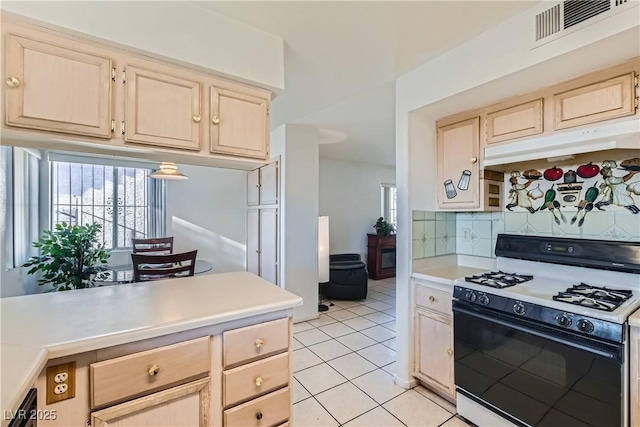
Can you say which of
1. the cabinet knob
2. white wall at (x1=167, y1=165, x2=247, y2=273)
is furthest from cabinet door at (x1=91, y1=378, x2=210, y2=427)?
white wall at (x1=167, y1=165, x2=247, y2=273)

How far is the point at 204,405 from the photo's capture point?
1194 mm

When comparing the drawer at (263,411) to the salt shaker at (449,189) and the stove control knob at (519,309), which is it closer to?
the stove control knob at (519,309)

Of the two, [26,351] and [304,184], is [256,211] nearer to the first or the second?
[304,184]

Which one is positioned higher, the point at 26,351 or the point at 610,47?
the point at 610,47

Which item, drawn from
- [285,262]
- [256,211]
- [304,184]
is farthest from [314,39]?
[256,211]

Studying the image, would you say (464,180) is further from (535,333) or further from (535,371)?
(535,371)

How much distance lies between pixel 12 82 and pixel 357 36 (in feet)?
5.45

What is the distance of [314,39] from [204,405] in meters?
2.02

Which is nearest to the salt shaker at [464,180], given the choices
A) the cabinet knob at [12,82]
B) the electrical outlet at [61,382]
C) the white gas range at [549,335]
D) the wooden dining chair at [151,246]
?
the white gas range at [549,335]

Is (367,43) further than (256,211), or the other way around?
(256,211)

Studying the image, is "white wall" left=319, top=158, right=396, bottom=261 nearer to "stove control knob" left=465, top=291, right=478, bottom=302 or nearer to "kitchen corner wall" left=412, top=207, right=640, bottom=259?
"kitchen corner wall" left=412, top=207, right=640, bottom=259

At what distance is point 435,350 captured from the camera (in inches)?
79.7

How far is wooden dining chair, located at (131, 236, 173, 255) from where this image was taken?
3.47 meters

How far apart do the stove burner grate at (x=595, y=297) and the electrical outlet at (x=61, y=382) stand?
6.91ft
